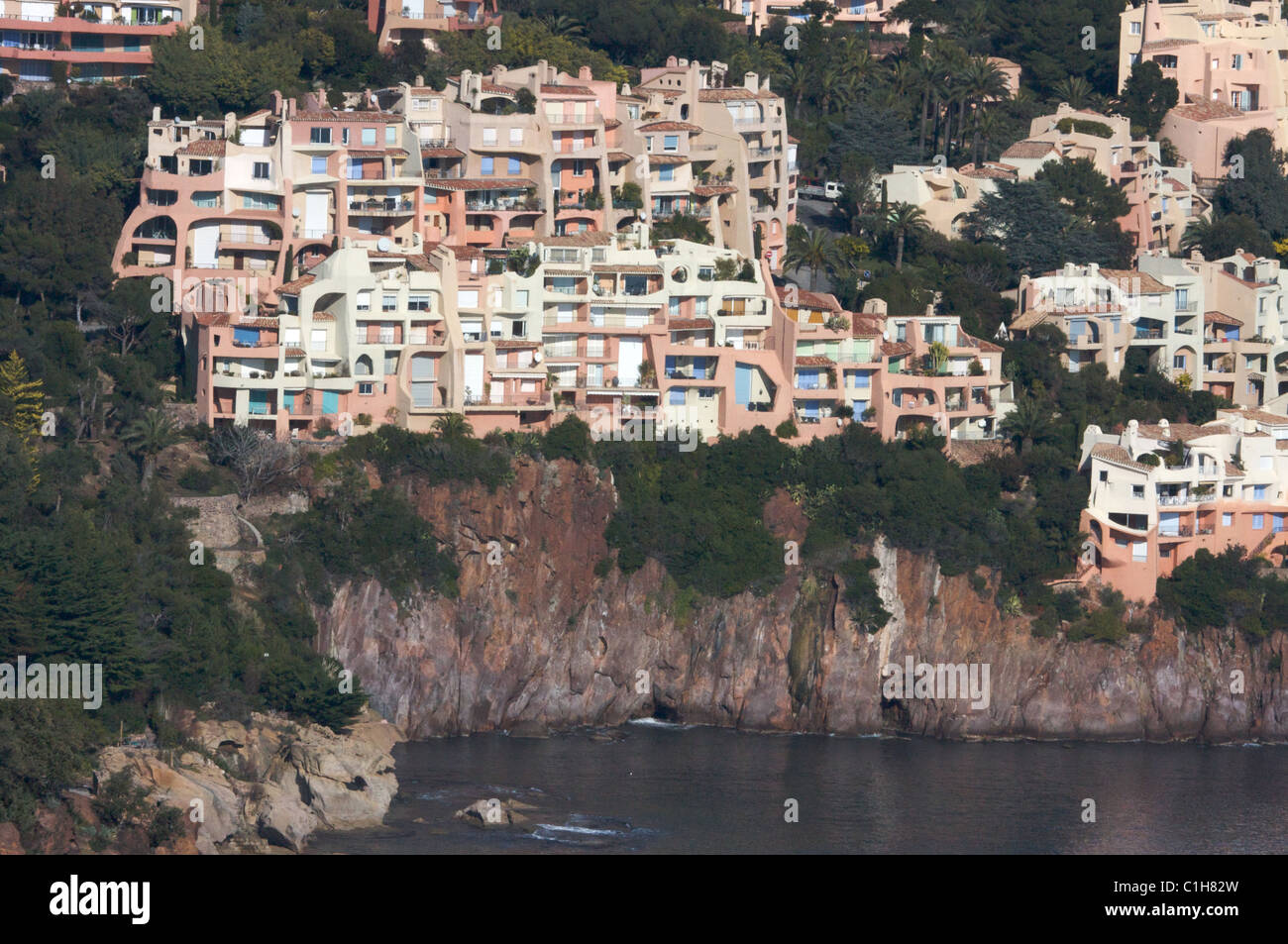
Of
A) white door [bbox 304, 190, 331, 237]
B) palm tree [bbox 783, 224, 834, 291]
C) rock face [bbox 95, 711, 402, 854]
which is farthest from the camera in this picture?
palm tree [bbox 783, 224, 834, 291]

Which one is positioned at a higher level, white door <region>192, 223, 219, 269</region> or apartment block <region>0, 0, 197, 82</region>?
apartment block <region>0, 0, 197, 82</region>

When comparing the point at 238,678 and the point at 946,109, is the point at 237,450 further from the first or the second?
the point at 946,109

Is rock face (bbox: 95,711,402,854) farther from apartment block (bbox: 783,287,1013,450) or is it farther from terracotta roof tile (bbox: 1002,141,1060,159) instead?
terracotta roof tile (bbox: 1002,141,1060,159)

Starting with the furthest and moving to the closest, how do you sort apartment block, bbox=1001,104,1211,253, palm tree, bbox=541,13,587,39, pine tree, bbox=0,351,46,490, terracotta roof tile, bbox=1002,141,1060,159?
palm tree, bbox=541,13,587,39 → apartment block, bbox=1001,104,1211,253 → terracotta roof tile, bbox=1002,141,1060,159 → pine tree, bbox=0,351,46,490

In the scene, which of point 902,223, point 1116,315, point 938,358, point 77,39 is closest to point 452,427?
point 938,358

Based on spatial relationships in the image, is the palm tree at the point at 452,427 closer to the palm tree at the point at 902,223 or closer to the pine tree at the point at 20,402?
the pine tree at the point at 20,402

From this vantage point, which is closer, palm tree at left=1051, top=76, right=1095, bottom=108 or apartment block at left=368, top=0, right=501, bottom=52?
apartment block at left=368, top=0, right=501, bottom=52

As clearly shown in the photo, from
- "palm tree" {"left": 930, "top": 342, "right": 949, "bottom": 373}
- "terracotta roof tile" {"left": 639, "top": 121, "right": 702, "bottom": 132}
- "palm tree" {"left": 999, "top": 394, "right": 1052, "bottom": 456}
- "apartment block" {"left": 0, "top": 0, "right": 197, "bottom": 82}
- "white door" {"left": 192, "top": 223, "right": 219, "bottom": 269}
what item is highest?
"apartment block" {"left": 0, "top": 0, "right": 197, "bottom": 82}

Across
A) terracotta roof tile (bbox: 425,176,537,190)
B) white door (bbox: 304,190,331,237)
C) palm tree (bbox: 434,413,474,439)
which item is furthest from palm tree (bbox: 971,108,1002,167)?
palm tree (bbox: 434,413,474,439)
